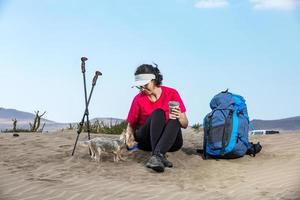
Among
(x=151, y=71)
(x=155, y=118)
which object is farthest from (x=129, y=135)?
(x=151, y=71)

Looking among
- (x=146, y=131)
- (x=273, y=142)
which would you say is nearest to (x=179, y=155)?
(x=146, y=131)

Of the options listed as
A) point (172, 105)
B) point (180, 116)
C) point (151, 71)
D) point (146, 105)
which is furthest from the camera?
point (146, 105)

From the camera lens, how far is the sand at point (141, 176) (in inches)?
220

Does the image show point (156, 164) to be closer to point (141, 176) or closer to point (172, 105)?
point (141, 176)

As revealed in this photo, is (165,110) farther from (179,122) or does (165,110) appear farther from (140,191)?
(140,191)

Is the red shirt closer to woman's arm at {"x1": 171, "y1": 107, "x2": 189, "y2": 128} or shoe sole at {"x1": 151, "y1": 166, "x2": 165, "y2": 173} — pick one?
woman's arm at {"x1": 171, "y1": 107, "x2": 189, "y2": 128}

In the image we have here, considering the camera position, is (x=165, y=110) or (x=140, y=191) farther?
(x=165, y=110)

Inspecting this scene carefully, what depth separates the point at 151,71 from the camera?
7.14 m

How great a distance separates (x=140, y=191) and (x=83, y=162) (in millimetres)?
1937

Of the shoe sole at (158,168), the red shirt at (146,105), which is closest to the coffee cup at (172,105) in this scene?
the red shirt at (146,105)

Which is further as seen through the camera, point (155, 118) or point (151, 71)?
point (151, 71)

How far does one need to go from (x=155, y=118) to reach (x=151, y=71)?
0.66 metres

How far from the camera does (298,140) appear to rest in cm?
916

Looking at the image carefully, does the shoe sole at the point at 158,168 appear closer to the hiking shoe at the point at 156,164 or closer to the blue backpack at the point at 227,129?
the hiking shoe at the point at 156,164
